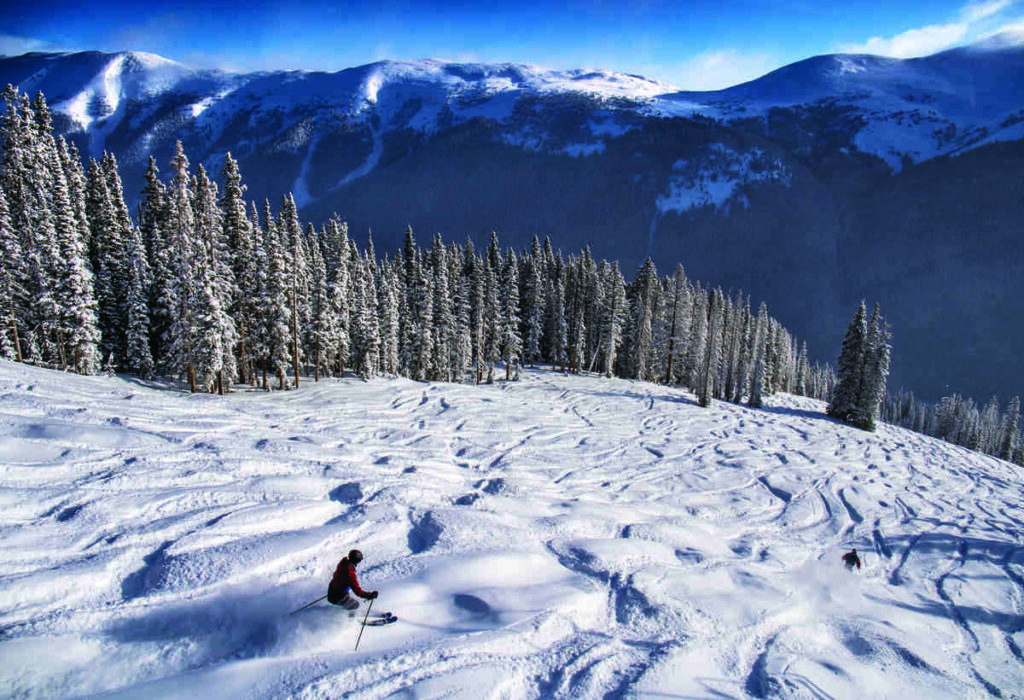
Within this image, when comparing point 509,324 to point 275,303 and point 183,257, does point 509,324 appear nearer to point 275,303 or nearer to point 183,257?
point 275,303

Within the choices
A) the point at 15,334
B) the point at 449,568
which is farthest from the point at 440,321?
the point at 449,568

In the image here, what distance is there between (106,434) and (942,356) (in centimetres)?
22797

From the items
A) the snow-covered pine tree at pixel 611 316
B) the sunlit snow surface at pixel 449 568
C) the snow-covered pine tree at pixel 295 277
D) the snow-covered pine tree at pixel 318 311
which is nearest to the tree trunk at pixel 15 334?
the sunlit snow surface at pixel 449 568

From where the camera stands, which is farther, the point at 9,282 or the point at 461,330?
the point at 461,330

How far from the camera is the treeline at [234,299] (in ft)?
93.0

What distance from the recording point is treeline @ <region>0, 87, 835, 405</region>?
2834cm

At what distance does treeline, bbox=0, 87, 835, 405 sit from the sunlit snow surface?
1062 centimetres

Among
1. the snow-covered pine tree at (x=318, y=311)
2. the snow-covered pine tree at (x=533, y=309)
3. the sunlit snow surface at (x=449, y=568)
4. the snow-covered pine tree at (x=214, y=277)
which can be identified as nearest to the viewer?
the sunlit snow surface at (x=449, y=568)

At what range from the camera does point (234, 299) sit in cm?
3200

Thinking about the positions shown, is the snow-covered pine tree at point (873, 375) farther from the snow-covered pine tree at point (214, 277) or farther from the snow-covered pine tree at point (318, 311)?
the snow-covered pine tree at point (214, 277)

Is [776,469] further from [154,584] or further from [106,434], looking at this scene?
[106,434]

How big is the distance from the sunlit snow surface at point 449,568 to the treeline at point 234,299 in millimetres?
10621

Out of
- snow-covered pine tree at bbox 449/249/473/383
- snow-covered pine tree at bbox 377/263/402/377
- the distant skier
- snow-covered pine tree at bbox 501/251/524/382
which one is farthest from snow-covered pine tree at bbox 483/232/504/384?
the distant skier

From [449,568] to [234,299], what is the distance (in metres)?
29.5
